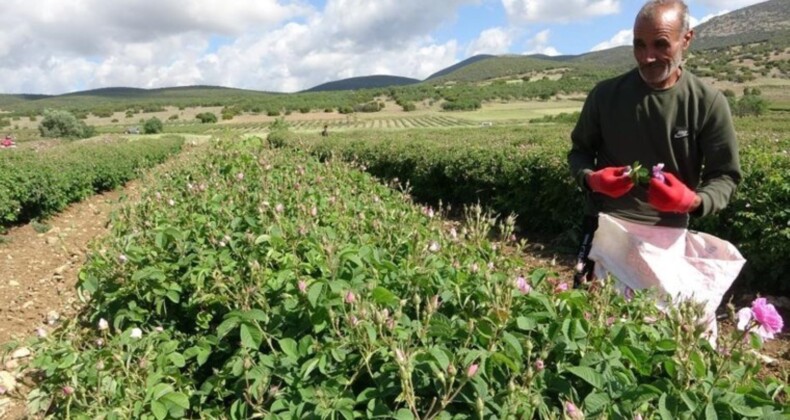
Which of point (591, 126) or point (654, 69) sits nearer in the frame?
point (654, 69)

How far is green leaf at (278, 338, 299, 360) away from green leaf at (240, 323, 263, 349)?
84 millimetres

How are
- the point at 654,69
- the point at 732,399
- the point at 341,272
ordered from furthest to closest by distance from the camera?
the point at 654,69
the point at 341,272
the point at 732,399

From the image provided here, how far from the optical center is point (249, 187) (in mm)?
4645

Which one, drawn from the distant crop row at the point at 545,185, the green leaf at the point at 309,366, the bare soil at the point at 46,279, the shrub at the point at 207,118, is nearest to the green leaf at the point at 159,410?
the green leaf at the point at 309,366

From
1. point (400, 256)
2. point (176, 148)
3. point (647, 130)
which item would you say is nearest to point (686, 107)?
point (647, 130)

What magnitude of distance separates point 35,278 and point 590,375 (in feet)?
24.4

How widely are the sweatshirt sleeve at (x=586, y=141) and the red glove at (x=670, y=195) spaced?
0.46 m

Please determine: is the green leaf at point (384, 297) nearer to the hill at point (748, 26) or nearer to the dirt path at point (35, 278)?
the dirt path at point (35, 278)

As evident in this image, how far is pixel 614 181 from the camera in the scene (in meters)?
2.24

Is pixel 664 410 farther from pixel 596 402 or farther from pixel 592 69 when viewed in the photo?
pixel 592 69

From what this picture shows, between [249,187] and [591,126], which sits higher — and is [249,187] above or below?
below

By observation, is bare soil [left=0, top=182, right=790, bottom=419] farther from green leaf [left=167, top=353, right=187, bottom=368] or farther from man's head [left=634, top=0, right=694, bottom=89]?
man's head [left=634, top=0, right=694, bottom=89]

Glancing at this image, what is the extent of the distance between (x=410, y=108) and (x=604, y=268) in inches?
3753

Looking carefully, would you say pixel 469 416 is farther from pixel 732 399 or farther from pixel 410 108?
pixel 410 108
